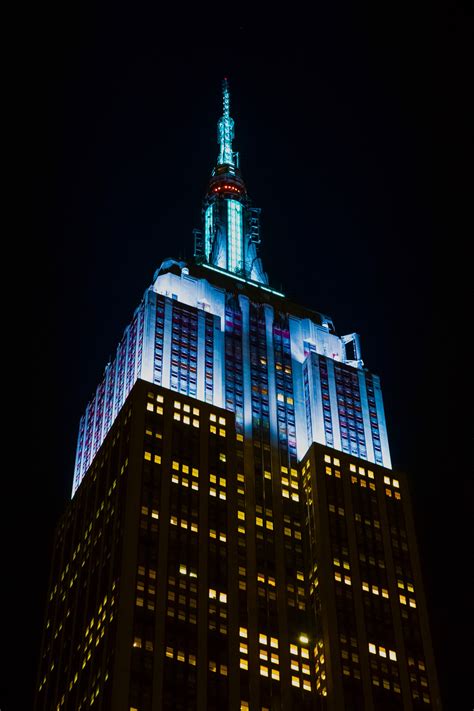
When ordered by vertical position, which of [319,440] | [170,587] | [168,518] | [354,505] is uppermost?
[319,440]

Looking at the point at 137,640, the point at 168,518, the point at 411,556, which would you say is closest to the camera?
the point at 137,640

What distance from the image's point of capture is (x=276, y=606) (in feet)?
562

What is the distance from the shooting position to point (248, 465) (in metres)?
188

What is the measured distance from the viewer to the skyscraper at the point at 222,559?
516ft

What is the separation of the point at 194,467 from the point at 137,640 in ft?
106

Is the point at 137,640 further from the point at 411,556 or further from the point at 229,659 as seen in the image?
the point at 411,556

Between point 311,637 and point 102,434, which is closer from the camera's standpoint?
point 311,637

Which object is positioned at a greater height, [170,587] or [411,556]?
[411,556]

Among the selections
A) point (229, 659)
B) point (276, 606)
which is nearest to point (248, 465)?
point (276, 606)

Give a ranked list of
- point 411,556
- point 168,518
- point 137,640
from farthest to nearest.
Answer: point 411,556
point 168,518
point 137,640

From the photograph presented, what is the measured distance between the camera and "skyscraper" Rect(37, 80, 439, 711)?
157 m

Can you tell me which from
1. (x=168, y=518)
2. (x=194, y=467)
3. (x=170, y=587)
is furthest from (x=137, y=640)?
(x=194, y=467)

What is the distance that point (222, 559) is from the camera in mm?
169875

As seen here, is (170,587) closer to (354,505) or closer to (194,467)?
(194,467)
